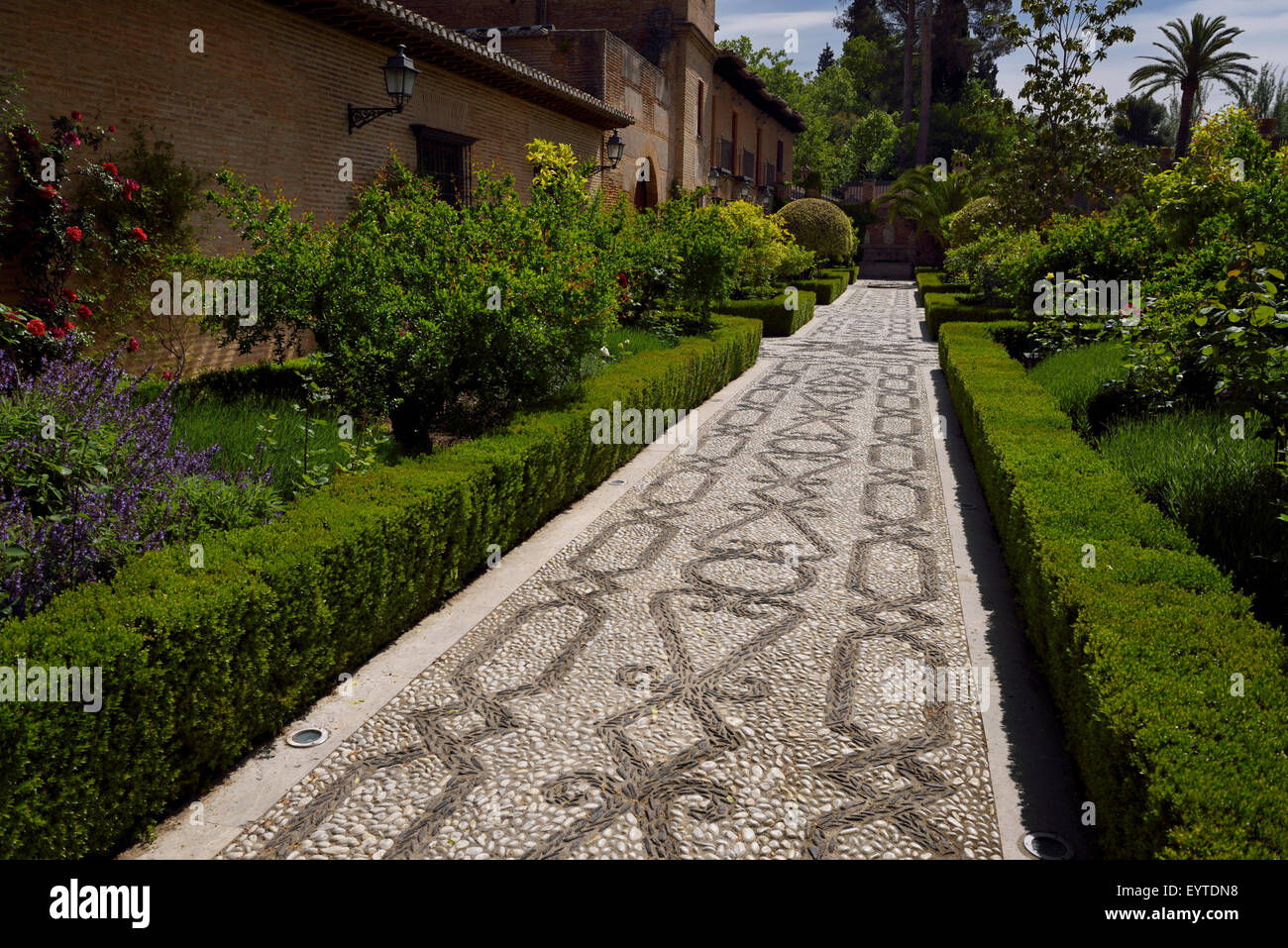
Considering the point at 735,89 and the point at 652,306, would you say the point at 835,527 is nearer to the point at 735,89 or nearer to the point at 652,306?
the point at 652,306

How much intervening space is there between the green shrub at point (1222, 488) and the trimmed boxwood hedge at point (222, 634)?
10.6ft

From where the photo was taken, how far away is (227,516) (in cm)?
351

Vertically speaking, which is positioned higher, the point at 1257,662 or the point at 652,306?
the point at 652,306

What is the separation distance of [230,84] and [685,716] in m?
7.70

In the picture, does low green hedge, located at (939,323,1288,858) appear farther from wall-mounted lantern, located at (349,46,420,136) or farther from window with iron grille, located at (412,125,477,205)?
window with iron grille, located at (412,125,477,205)

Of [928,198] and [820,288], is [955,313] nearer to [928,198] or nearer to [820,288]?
[820,288]

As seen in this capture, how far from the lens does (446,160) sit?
1220 centimetres

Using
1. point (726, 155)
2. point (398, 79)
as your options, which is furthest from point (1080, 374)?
point (726, 155)

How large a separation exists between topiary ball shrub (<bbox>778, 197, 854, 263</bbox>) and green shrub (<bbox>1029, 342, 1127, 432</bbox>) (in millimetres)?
20220

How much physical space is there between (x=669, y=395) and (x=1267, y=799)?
252 inches

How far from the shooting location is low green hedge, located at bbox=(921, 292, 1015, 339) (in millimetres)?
13822

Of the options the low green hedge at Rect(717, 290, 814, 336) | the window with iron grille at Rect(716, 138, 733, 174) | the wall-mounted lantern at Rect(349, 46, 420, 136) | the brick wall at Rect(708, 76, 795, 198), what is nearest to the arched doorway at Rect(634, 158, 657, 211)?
the low green hedge at Rect(717, 290, 814, 336)

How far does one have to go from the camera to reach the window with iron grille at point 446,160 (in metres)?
11.5
